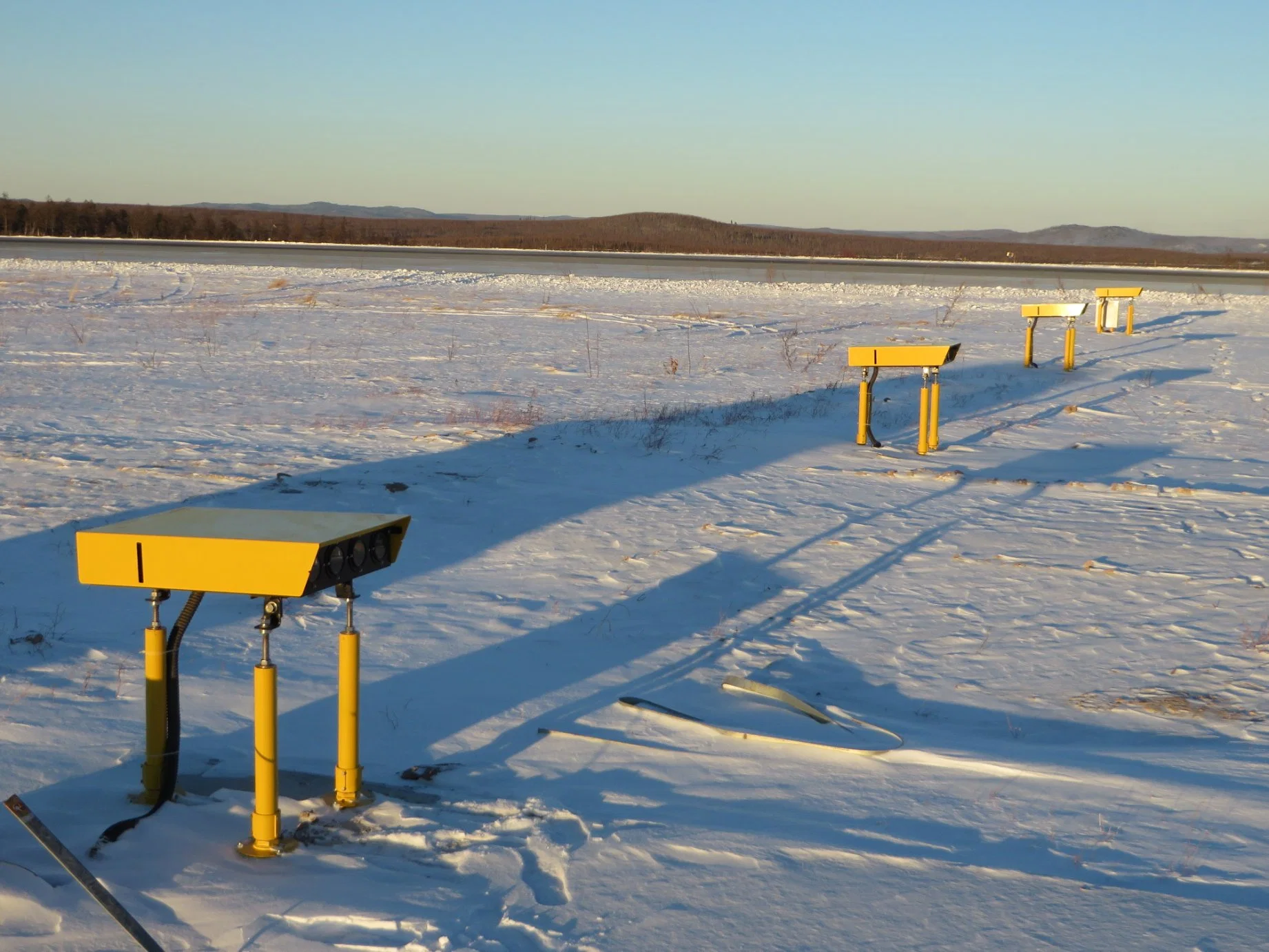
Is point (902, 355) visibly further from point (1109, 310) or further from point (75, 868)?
point (1109, 310)

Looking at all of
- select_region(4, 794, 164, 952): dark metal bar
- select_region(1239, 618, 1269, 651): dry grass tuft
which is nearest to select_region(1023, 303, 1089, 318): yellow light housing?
select_region(1239, 618, 1269, 651): dry grass tuft

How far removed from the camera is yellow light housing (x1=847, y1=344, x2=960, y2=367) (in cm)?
1170

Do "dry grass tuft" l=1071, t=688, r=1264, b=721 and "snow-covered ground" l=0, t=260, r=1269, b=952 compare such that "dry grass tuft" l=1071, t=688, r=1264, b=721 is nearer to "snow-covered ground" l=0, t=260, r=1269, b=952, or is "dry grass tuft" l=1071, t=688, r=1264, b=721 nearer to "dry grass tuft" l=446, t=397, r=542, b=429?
"snow-covered ground" l=0, t=260, r=1269, b=952

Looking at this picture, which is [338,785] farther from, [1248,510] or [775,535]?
[1248,510]

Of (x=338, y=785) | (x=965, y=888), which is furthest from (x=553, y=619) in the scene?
(x=965, y=888)

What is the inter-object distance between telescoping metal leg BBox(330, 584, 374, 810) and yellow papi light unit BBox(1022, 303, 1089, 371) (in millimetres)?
15813

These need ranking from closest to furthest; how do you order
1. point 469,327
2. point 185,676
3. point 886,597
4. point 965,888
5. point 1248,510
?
point 965,888
point 185,676
point 886,597
point 1248,510
point 469,327

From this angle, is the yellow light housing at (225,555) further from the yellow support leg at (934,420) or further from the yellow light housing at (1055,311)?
the yellow light housing at (1055,311)

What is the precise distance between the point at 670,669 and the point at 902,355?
253 inches

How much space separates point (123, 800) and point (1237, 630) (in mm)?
5953

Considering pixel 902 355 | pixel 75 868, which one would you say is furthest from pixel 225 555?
pixel 902 355

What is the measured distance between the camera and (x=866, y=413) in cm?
1247

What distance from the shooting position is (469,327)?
22500 mm

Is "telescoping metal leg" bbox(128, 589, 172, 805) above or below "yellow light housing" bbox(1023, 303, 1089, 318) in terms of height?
below
